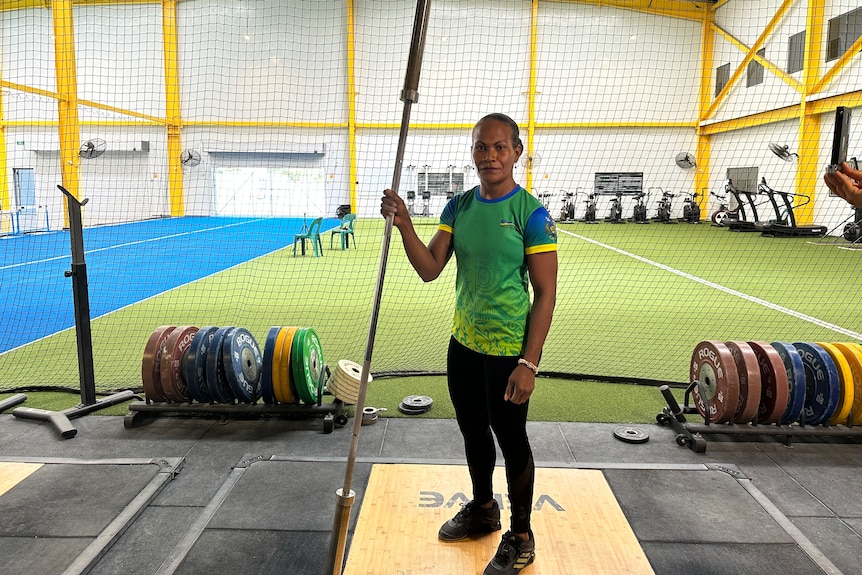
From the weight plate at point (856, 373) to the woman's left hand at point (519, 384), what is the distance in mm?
2458

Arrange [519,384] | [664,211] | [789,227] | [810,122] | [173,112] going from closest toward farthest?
[519,384] < [789,227] < [810,122] < [664,211] < [173,112]

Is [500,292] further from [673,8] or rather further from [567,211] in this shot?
[673,8]

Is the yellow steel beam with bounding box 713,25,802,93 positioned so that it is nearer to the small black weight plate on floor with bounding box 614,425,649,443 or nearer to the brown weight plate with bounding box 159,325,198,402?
the small black weight plate on floor with bounding box 614,425,649,443

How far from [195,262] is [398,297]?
15.8 feet

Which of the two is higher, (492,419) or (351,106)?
(351,106)

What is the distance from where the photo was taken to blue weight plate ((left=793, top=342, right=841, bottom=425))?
3.45 m

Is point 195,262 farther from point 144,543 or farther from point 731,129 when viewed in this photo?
point 731,129

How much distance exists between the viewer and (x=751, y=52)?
1791cm

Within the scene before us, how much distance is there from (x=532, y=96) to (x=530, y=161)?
7.12ft

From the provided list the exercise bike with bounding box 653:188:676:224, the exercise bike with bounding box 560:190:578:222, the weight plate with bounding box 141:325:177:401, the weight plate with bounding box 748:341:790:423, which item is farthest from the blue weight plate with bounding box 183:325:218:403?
the exercise bike with bounding box 653:188:676:224

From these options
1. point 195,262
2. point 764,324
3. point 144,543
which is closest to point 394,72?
point 195,262

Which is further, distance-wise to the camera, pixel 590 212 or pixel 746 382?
pixel 590 212

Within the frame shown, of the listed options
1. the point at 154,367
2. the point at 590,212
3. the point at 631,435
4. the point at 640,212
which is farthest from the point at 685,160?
the point at 154,367

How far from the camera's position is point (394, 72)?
61.4ft
